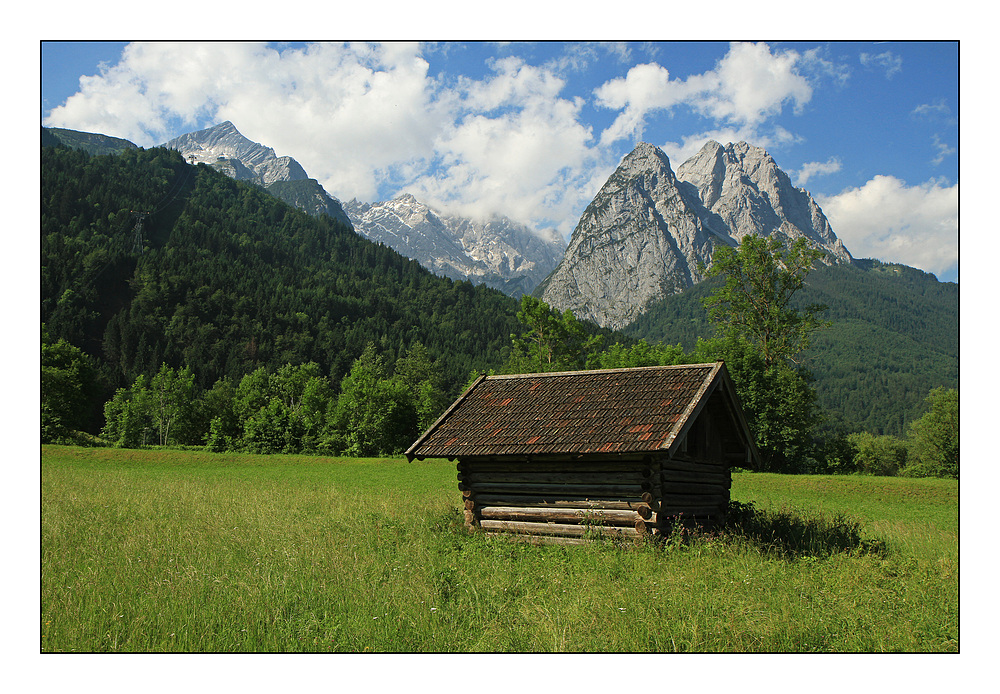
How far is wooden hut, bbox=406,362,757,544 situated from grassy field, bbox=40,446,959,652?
0.81 meters

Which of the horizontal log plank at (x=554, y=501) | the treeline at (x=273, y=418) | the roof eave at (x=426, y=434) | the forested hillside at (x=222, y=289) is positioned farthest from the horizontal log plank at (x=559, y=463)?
the forested hillside at (x=222, y=289)

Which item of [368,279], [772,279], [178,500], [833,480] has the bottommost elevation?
[833,480]

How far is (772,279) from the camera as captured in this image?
43875 millimetres

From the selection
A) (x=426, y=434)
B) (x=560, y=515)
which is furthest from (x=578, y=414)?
(x=426, y=434)

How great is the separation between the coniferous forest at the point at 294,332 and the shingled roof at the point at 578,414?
50.3 feet

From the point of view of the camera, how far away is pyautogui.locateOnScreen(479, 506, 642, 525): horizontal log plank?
12.5 m

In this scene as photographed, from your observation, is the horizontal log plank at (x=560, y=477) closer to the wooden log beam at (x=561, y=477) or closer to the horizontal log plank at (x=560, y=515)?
the wooden log beam at (x=561, y=477)

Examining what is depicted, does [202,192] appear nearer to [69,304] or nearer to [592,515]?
[69,304]

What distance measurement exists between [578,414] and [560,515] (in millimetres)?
2181

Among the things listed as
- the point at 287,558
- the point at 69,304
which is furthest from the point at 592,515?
the point at 69,304

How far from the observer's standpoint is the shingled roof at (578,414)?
12336 millimetres

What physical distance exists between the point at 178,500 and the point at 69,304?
61640 mm

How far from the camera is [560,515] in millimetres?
13219

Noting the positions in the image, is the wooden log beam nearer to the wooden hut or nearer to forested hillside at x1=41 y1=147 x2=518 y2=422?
the wooden hut
